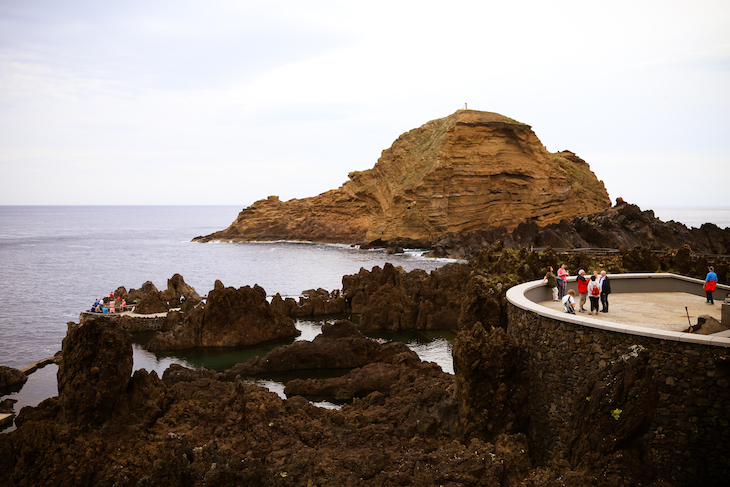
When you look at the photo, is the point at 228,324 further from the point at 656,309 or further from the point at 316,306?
the point at 656,309

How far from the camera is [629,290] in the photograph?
17078 millimetres

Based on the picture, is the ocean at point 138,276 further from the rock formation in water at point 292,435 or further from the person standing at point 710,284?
the person standing at point 710,284

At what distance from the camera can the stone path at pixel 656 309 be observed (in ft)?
40.9

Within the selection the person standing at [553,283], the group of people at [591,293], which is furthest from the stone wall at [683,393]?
the person standing at [553,283]

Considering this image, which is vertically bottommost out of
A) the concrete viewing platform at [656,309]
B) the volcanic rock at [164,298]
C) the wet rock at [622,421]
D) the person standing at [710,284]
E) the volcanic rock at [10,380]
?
the volcanic rock at [10,380]

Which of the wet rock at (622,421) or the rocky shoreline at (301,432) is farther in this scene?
the rocky shoreline at (301,432)

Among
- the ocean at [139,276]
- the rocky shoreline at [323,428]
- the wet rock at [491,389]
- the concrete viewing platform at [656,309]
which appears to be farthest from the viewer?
the ocean at [139,276]

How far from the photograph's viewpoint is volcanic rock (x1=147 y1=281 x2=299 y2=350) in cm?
2986

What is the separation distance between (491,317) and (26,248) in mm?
103954

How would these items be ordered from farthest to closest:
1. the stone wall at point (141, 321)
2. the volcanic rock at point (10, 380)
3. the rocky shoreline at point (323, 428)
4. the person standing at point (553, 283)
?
the stone wall at point (141, 321), the volcanic rock at point (10, 380), the person standing at point (553, 283), the rocky shoreline at point (323, 428)

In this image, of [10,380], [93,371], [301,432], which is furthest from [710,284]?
[10,380]

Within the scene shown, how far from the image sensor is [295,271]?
65812mm

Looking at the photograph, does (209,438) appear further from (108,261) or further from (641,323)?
(108,261)

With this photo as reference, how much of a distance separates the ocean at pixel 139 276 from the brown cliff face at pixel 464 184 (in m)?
8.73
